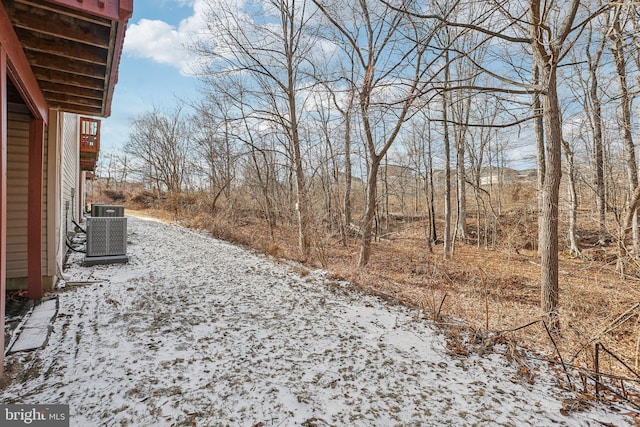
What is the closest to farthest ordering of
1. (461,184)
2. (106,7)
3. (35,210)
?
(106,7) < (35,210) < (461,184)

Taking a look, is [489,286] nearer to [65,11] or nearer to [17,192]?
[65,11]

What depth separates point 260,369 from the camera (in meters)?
2.65

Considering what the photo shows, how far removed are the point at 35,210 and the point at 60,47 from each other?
7.08 feet

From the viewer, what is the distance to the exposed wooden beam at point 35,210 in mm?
3803

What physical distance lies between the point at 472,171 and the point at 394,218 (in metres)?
7.85

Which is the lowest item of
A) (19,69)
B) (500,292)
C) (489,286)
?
(489,286)

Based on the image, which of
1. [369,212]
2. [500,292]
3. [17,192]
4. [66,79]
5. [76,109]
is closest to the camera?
[66,79]

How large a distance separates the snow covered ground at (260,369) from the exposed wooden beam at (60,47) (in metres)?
2.88

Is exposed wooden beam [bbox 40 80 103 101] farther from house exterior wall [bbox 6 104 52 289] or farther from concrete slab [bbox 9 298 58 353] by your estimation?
concrete slab [bbox 9 298 58 353]

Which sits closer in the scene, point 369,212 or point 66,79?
point 66,79

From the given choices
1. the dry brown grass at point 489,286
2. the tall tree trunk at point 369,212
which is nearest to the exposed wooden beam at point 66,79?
the dry brown grass at point 489,286

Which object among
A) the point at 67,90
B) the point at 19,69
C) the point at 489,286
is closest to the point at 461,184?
the point at 489,286

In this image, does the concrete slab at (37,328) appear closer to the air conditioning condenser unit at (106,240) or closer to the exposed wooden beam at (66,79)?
the air conditioning condenser unit at (106,240)

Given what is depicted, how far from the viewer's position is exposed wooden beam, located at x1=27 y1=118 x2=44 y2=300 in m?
3.80
